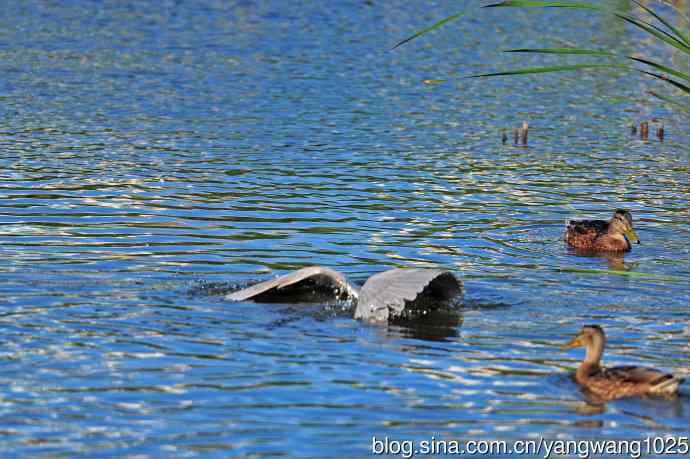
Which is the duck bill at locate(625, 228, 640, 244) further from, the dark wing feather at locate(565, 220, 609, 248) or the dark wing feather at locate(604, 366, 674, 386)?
the dark wing feather at locate(604, 366, 674, 386)

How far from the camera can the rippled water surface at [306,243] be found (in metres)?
9.44

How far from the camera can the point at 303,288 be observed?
1308 cm

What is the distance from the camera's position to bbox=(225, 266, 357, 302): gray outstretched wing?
12.1m

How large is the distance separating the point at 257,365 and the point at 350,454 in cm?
210

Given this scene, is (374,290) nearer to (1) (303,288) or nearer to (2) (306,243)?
(1) (303,288)

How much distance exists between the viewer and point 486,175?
21344mm

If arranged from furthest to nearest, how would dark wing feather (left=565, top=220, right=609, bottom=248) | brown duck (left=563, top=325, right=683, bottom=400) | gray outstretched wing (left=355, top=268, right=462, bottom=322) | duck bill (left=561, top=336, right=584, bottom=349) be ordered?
1. dark wing feather (left=565, top=220, right=609, bottom=248)
2. gray outstretched wing (left=355, top=268, right=462, bottom=322)
3. duck bill (left=561, top=336, right=584, bottom=349)
4. brown duck (left=563, top=325, right=683, bottom=400)

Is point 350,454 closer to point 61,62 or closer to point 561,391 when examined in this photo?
point 561,391

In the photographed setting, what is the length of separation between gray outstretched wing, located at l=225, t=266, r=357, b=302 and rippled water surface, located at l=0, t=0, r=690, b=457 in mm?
184

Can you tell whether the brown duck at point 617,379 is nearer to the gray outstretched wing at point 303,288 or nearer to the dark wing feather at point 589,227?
the gray outstretched wing at point 303,288

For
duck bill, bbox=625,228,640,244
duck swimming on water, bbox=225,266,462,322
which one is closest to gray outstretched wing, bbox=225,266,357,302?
duck swimming on water, bbox=225,266,462,322

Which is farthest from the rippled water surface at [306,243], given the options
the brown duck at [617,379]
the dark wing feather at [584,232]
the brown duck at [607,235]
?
the dark wing feather at [584,232]

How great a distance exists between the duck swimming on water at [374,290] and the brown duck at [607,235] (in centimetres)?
376

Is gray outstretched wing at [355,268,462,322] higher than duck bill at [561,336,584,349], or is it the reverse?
gray outstretched wing at [355,268,462,322]
